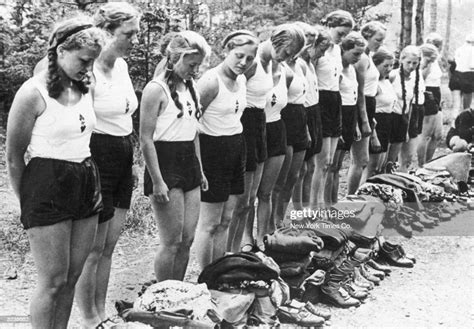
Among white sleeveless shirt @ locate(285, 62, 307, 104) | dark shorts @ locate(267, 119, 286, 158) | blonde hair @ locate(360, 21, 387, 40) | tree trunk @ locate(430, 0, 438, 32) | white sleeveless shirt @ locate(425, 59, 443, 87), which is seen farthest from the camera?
tree trunk @ locate(430, 0, 438, 32)

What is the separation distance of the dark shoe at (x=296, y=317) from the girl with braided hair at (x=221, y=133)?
475 millimetres

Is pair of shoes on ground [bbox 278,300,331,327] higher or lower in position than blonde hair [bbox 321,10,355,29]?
lower

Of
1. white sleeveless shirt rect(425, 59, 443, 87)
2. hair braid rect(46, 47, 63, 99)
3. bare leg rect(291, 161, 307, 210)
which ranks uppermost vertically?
hair braid rect(46, 47, 63, 99)

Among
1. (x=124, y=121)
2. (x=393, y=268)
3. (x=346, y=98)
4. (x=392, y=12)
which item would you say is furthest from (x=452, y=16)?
(x=124, y=121)

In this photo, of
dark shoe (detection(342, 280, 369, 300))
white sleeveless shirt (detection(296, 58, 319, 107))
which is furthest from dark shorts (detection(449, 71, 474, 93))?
dark shoe (detection(342, 280, 369, 300))

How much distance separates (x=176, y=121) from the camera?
3227mm

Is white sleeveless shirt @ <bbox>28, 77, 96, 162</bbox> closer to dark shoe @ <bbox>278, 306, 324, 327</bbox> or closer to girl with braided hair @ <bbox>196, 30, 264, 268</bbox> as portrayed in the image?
girl with braided hair @ <bbox>196, 30, 264, 268</bbox>

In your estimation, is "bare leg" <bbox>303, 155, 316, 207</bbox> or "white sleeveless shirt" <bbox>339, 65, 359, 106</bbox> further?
"white sleeveless shirt" <bbox>339, 65, 359, 106</bbox>

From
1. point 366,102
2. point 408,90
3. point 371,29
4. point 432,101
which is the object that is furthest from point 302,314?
point 432,101

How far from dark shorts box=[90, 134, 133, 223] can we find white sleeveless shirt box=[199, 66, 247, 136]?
0.65 metres

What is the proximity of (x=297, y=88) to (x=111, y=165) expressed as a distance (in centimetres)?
198

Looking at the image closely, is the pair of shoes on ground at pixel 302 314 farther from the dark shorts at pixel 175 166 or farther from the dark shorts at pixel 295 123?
the dark shorts at pixel 295 123

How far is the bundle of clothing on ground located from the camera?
3021 millimetres

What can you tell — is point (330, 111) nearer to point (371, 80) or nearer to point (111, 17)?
point (371, 80)
